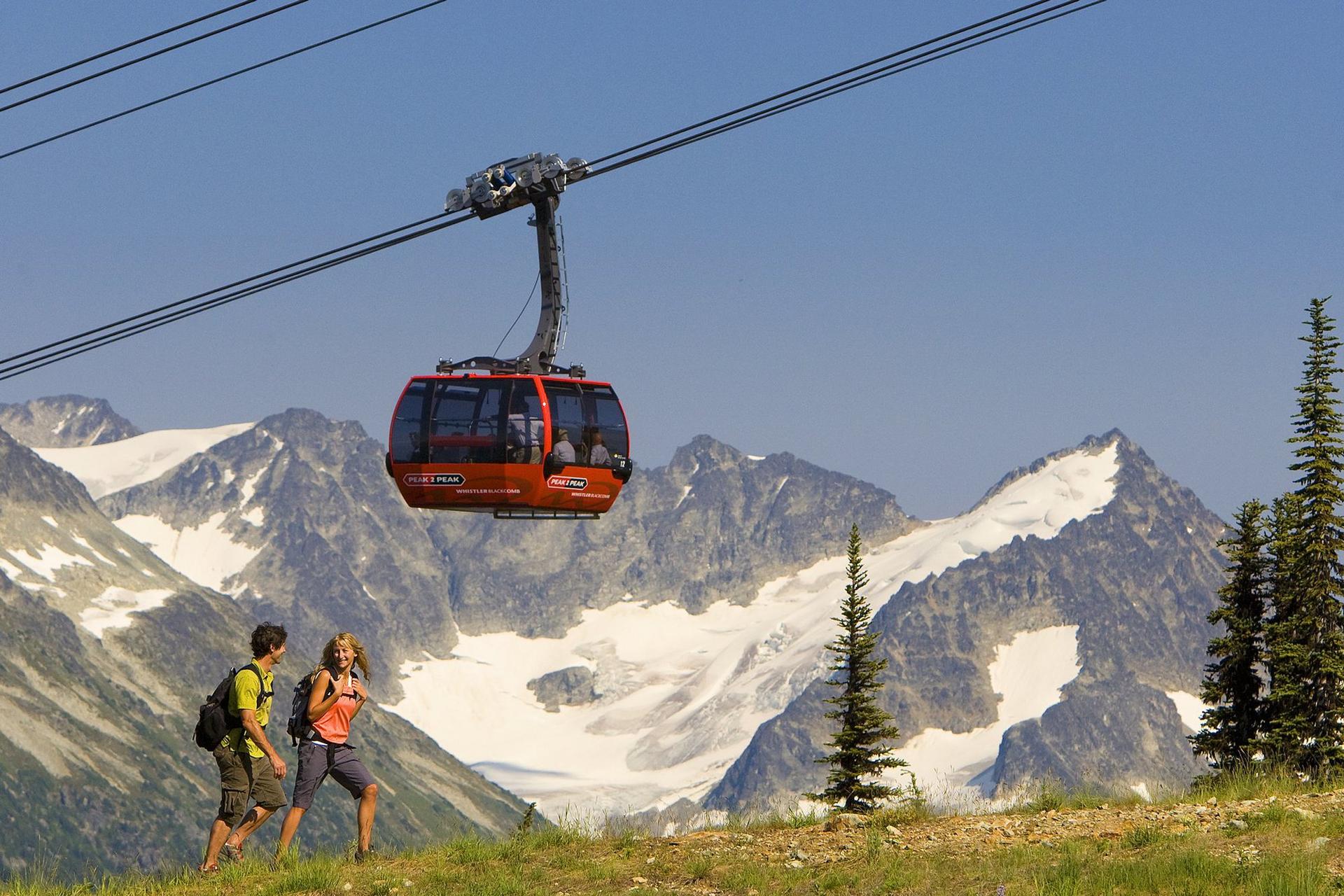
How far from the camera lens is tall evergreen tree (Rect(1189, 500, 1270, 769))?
60.3 meters

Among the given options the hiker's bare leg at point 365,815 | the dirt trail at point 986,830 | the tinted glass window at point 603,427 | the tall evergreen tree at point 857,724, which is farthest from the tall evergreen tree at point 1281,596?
the hiker's bare leg at point 365,815

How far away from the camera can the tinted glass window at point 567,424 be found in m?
32.5

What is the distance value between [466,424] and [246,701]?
13.4 meters

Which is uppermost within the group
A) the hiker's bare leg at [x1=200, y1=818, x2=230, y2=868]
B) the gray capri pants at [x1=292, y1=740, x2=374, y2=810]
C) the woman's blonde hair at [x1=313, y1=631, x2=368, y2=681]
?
the woman's blonde hair at [x1=313, y1=631, x2=368, y2=681]

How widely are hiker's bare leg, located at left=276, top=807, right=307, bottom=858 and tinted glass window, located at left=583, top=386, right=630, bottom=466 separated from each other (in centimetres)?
1312

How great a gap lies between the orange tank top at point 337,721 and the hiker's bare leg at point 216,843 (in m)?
1.55

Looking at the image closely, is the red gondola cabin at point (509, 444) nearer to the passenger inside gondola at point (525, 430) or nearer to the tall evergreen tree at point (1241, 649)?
the passenger inside gondola at point (525, 430)

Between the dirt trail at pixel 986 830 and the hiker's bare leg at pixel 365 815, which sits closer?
the dirt trail at pixel 986 830

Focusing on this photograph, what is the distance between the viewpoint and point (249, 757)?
19.9 m

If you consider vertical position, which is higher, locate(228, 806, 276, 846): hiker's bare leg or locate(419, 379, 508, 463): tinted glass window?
locate(419, 379, 508, 463): tinted glass window

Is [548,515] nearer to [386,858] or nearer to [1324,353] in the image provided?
[386,858]

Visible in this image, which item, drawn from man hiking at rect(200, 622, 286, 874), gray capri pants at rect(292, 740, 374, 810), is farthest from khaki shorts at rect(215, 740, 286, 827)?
gray capri pants at rect(292, 740, 374, 810)

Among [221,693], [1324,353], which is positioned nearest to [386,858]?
[221,693]

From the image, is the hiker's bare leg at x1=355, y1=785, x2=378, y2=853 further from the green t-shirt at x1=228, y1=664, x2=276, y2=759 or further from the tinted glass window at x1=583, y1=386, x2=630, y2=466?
the tinted glass window at x1=583, y1=386, x2=630, y2=466
